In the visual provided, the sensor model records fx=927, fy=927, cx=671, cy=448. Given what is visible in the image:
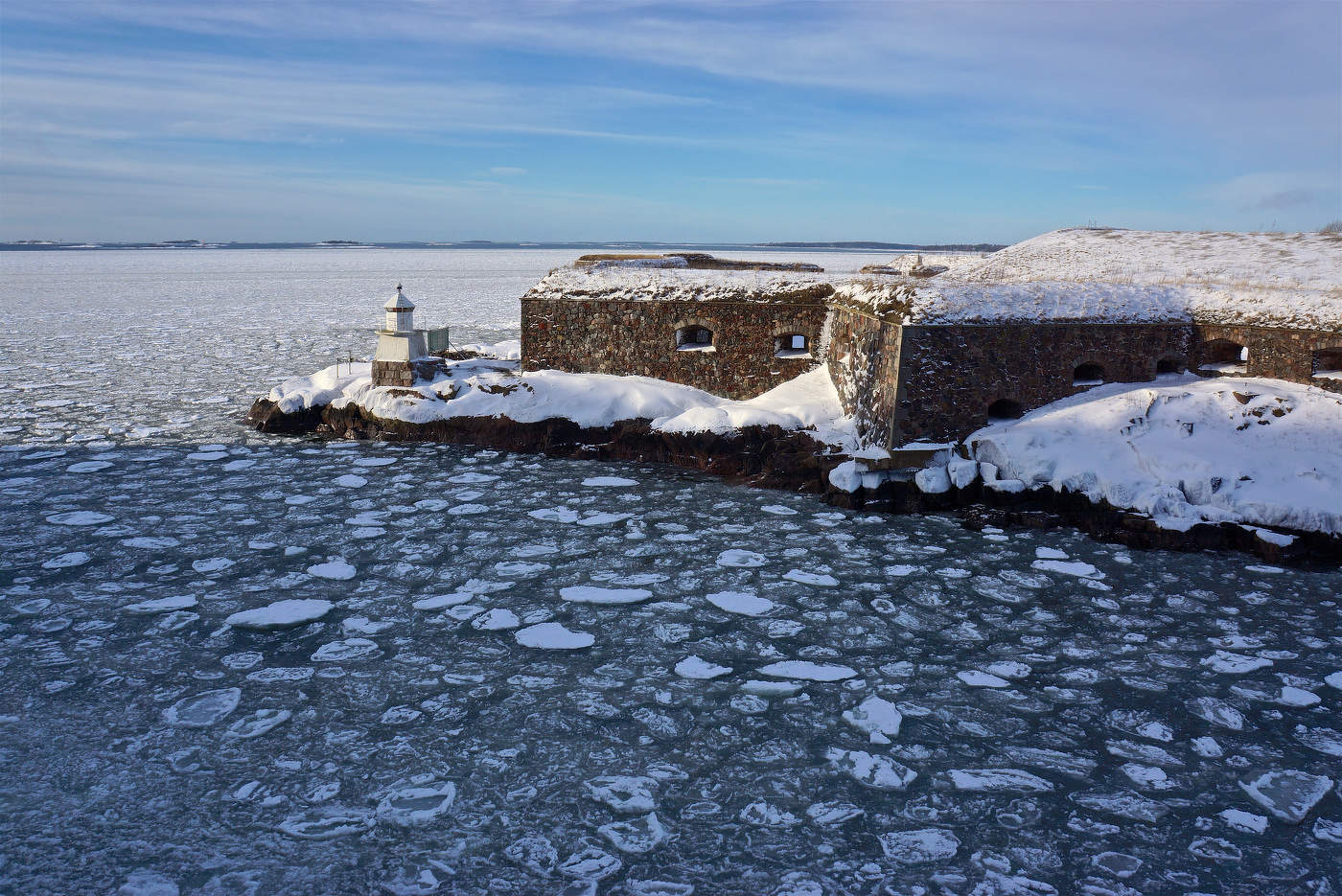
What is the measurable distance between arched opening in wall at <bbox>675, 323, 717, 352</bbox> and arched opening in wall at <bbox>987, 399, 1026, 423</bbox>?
13.6ft

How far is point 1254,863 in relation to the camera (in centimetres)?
Result: 407

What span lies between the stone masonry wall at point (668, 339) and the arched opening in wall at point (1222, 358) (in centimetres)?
469

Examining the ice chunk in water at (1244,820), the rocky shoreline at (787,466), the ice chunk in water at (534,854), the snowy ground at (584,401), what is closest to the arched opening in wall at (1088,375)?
the rocky shoreline at (787,466)

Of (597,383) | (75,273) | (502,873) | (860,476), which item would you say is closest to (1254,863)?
(502,873)

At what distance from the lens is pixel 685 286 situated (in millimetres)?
13312

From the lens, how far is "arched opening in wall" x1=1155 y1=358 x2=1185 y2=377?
10.7 metres

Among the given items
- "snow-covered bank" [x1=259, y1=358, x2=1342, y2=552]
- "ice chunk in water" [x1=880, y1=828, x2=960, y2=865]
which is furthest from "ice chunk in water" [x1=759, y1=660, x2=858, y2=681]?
"snow-covered bank" [x1=259, y1=358, x2=1342, y2=552]

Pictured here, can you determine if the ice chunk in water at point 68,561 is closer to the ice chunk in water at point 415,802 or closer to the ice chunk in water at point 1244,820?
the ice chunk in water at point 415,802

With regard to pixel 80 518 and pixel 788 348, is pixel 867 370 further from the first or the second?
pixel 80 518

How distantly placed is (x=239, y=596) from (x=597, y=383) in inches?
262

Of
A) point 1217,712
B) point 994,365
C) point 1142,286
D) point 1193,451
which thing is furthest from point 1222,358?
point 1217,712

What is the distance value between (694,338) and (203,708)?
32.0 feet

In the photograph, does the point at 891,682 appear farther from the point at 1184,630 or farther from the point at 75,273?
the point at 75,273

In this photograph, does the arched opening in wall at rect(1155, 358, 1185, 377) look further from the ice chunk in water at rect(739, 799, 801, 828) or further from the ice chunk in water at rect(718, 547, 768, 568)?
the ice chunk in water at rect(739, 799, 801, 828)
